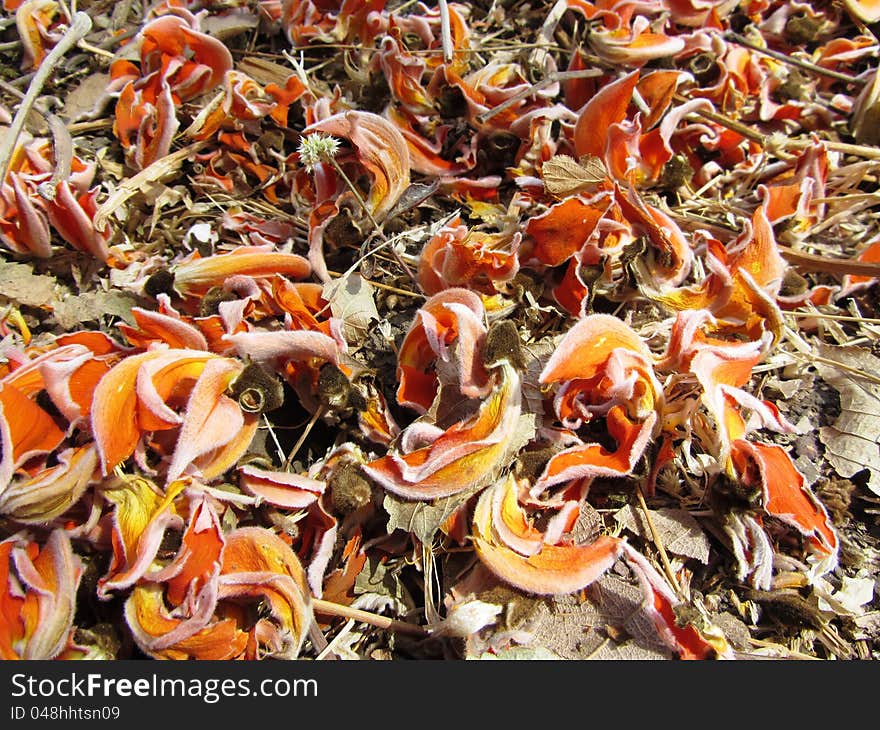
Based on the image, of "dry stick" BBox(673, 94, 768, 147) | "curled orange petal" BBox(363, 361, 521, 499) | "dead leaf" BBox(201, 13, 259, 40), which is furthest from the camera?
"dead leaf" BBox(201, 13, 259, 40)

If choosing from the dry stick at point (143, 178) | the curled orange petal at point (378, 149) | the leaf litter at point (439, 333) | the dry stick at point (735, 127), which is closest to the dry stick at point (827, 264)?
the leaf litter at point (439, 333)

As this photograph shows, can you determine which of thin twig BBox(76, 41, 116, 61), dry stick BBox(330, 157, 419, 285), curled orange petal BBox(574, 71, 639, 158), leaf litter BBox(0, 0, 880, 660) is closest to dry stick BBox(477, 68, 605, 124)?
leaf litter BBox(0, 0, 880, 660)

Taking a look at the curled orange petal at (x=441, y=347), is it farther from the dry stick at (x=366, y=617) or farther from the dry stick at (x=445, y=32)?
the dry stick at (x=445, y=32)

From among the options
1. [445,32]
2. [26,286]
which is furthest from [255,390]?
[445,32]

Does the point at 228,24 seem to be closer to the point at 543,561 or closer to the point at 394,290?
the point at 394,290

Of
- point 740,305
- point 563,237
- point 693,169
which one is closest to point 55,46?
point 563,237

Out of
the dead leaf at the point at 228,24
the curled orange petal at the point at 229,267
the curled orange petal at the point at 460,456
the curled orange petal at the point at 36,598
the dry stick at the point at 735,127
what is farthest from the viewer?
the dead leaf at the point at 228,24

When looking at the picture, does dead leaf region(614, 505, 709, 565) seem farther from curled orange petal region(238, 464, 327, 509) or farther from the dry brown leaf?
curled orange petal region(238, 464, 327, 509)
